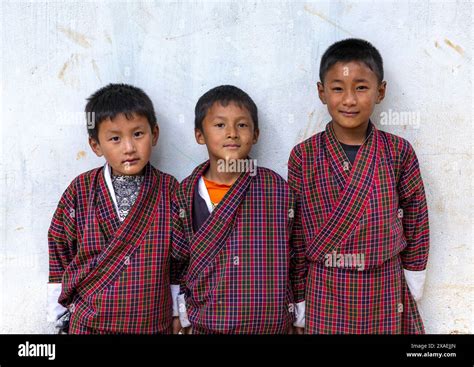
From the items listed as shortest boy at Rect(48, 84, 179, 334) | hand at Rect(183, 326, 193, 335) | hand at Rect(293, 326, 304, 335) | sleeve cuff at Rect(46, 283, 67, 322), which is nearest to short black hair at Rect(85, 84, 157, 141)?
shortest boy at Rect(48, 84, 179, 334)

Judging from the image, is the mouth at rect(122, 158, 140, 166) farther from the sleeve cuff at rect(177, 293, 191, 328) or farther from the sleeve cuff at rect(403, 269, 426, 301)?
the sleeve cuff at rect(403, 269, 426, 301)

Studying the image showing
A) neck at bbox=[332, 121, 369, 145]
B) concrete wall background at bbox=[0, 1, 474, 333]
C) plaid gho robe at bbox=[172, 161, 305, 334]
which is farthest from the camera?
concrete wall background at bbox=[0, 1, 474, 333]

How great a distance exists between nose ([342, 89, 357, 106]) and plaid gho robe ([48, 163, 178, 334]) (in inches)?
30.7

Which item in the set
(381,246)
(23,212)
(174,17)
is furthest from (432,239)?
(23,212)

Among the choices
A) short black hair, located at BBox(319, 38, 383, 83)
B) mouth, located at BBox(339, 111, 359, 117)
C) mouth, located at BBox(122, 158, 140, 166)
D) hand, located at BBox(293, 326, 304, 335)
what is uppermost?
short black hair, located at BBox(319, 38, 383, 83)

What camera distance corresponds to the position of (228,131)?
2.03 meters

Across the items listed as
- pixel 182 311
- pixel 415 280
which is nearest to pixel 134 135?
pixel 182 311

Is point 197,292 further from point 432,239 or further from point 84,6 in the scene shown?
point 84,6

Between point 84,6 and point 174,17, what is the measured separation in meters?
0.39

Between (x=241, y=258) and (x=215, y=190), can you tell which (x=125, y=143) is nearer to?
(x=215, y=190)

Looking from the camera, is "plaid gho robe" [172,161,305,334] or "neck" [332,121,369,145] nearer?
"plaid gho robe" [172,161,305,334]

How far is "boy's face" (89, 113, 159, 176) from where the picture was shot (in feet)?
6.68

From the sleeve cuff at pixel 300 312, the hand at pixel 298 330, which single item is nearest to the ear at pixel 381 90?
the sleeve cuff at pixel 300 312

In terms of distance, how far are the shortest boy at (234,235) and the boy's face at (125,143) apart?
21 centimetres
